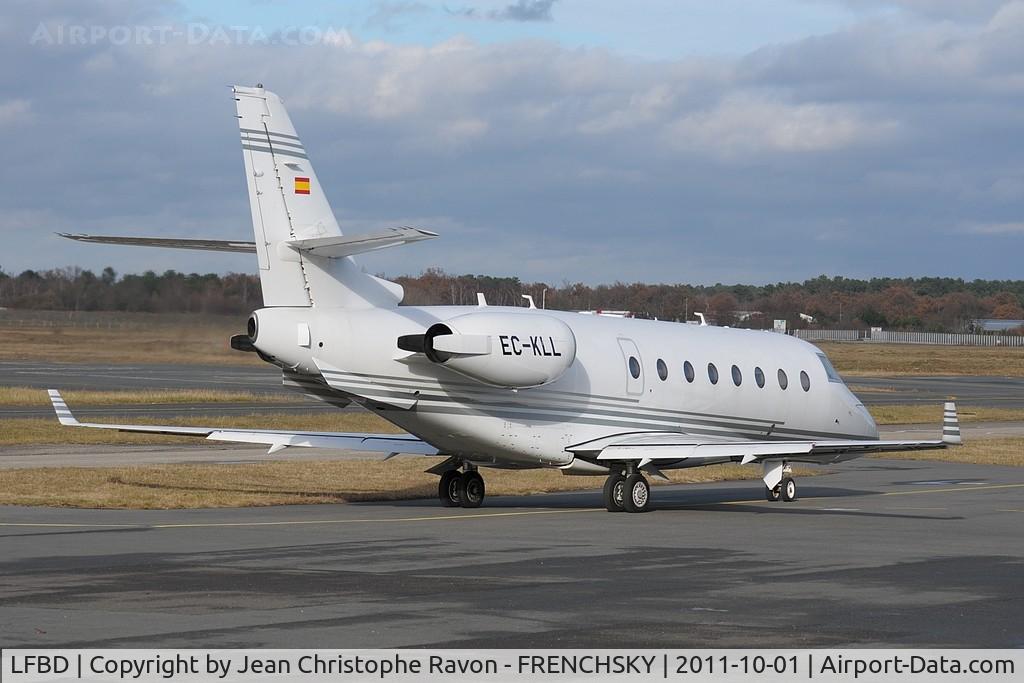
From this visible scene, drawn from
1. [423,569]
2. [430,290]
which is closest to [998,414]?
[430,290]

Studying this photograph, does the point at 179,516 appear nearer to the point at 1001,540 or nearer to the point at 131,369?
the point at 1001,540

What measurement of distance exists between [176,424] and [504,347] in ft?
80.5

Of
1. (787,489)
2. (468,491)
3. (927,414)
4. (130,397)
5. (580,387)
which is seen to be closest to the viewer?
(580,387)

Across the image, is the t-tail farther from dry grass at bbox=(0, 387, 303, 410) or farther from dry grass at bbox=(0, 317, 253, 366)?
dry grass at bbox=(0, 387, 303, 410)

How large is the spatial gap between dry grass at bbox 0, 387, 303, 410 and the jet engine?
3377 centimetres

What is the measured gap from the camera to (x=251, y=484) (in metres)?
30.1

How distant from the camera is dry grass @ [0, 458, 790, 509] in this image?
87.2 feet

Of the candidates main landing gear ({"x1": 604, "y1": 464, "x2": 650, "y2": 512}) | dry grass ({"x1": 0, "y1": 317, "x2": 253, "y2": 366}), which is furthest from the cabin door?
dry grass ({"x1": 0, "y1": 317, "x2": 253, "y2": 366})

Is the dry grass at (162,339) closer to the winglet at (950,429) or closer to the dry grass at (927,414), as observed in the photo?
the winglet at (950,429)

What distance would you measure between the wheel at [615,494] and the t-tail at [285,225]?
222 inches

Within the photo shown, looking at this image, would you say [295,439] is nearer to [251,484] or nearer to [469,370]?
[251,484]

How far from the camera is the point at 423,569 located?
17.8 meters

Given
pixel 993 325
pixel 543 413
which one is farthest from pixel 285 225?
pixel 993 325
